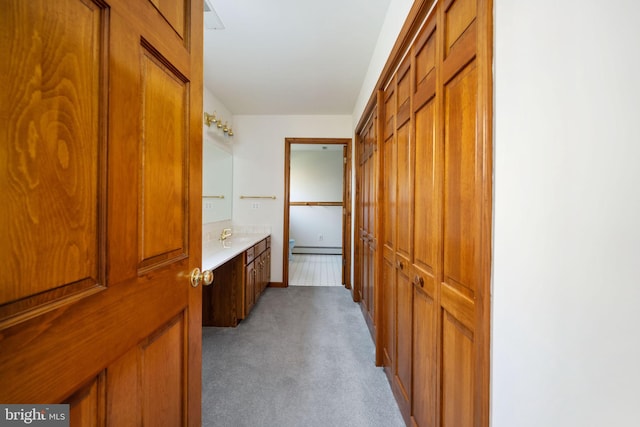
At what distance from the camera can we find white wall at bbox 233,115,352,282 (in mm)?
3725

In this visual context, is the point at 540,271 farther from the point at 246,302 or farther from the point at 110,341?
the point at 246,302

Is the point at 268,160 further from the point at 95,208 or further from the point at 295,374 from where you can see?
the point at 95,208

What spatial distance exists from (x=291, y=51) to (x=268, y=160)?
68.7 inches

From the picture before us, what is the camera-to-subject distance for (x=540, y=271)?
54cm

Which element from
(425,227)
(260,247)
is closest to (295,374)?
(425,227)

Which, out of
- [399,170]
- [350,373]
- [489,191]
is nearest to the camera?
[489,191]

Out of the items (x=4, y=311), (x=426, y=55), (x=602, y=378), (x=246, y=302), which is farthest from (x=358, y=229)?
(x=4, y=311)

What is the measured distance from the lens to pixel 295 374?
1839 mm

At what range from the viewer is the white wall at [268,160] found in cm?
373

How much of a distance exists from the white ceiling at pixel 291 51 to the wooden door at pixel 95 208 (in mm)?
1190

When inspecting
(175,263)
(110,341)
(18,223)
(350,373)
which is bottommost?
(350,373)

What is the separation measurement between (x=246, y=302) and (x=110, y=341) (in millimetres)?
2196

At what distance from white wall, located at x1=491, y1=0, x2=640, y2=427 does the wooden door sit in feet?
2.95

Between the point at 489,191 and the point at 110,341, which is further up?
the point at 489,191
